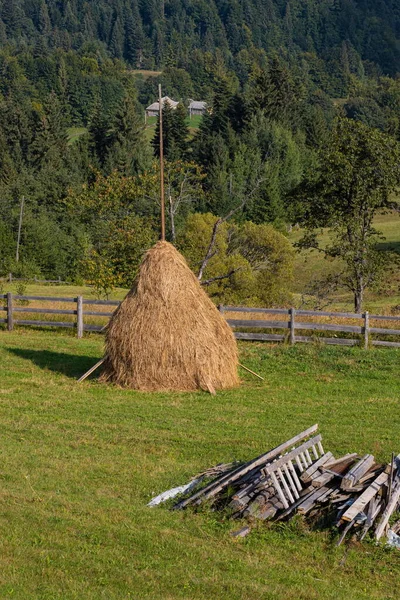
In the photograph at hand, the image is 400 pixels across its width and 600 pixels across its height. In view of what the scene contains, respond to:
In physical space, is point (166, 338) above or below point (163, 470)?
above

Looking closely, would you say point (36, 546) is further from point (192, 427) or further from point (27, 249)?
point (27, 249)

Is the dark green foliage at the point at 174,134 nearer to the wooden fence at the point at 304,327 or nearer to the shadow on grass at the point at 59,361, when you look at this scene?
the wooden fence at the point at 304,327

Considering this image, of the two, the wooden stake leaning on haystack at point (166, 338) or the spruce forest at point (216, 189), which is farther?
the spruce forest at point (216, 189)

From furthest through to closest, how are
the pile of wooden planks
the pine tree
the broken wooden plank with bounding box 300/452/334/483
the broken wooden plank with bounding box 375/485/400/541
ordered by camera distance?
the pine tree < the broken wooden plank with bounding box 300/452/334/483 < the pile of wooden planks < the broken wooden plank with bounding box 375/485/400/541

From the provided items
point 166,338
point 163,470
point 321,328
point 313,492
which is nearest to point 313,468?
point 313,492

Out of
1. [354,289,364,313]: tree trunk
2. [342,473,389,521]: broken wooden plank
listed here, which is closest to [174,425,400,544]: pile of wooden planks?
[342,473,389,521]: broken wooden plank

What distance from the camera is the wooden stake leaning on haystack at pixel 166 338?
61.4 ft

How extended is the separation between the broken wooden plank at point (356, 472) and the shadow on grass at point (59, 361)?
10.2 meters

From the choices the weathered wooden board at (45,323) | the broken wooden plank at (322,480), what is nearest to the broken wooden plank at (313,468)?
the broken wooden plank at (322,480)

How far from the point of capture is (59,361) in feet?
73.0

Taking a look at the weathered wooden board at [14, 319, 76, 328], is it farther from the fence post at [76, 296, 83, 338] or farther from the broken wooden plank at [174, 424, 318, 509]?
the broken wooden plank at [174, 424, 318, 509]

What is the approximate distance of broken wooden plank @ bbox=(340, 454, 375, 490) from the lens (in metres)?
10.8

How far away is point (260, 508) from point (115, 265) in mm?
→ 24712

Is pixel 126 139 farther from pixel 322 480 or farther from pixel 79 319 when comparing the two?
pixel 322 480
